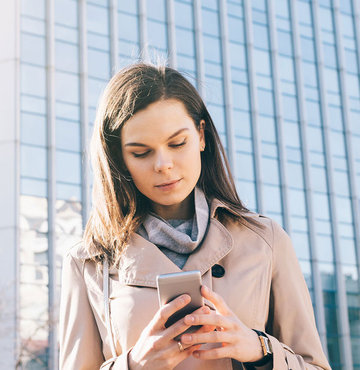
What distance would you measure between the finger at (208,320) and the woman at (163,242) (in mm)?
228

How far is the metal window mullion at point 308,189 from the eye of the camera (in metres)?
33.4

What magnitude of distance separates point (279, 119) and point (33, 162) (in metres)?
11.6

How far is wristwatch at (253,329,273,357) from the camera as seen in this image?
2.51m

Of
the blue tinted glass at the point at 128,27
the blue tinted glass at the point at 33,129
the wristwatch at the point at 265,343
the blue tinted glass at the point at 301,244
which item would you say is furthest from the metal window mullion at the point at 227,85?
the wristwatch at the point at 265,343

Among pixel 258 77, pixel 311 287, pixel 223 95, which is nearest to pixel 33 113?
pixel 223 95

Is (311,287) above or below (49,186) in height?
below

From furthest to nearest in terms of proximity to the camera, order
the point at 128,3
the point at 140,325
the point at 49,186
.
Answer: the point at 128,3
the point at 49,186
the point at 140,325

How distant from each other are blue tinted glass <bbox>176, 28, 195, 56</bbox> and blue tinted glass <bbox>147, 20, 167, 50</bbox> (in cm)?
62

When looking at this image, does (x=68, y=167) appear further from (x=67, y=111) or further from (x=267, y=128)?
(x=267, y=128)

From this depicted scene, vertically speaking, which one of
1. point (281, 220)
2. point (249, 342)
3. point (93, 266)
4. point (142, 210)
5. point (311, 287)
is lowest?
point (249, 342)

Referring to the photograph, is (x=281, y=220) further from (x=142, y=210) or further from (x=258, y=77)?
(x=142, y=210)

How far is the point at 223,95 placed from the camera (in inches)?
1308

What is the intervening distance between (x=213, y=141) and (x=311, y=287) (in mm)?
31088

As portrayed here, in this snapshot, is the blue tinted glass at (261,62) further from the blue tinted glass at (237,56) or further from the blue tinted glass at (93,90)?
the blue tinted glass at (93,90)
